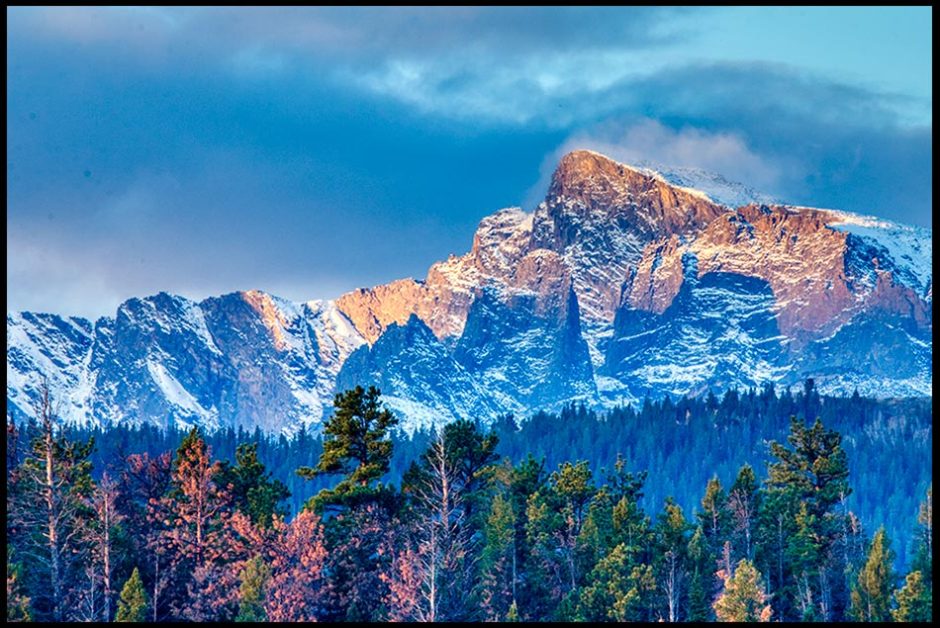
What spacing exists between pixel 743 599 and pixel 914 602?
1085cm

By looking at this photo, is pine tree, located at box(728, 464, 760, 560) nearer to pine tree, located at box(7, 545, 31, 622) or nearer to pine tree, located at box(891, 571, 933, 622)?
pine tree, located at box(891, 571, 933, 622)

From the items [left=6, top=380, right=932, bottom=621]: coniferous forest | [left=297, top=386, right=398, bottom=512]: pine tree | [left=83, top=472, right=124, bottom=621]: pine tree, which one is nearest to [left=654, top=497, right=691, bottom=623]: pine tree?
[left=6, top=380, right=932, bottom=621]: coniferous forest

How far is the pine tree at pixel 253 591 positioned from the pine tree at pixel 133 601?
5.64 m

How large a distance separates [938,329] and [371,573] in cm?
4179

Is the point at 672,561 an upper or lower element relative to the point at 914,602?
upper

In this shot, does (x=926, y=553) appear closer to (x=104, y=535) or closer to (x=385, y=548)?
(x=385, y=548)

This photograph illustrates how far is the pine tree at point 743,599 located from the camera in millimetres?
111312

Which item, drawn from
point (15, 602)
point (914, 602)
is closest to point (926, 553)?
point (914, 602)

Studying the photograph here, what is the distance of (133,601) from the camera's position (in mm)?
103562

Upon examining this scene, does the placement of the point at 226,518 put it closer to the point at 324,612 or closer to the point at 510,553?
the point at 324,612

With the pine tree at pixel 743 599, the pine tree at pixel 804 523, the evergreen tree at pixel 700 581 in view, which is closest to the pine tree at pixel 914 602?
the pine tree at pixel 743 599

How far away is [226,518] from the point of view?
114m

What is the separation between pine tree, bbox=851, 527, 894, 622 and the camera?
113500 millimetres

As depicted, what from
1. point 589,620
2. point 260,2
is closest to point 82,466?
point 589,620
